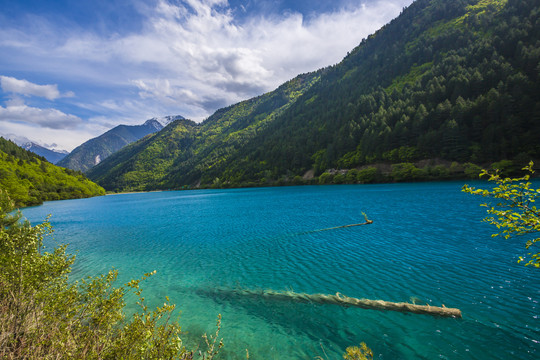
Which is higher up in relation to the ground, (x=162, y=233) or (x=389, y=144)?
(x=389, y=144)

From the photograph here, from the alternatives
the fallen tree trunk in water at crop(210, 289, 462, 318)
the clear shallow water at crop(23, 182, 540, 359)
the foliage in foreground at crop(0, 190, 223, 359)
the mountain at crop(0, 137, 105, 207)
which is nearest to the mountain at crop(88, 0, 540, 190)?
the clear shallow water at crop(23, 182, 540, 359)

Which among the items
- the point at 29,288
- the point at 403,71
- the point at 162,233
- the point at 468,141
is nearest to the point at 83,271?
the point at 162,233

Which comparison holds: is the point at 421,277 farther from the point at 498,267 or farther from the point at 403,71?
the point at 403,71

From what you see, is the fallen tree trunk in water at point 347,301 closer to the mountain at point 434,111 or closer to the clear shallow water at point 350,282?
the clear shallow water at point 350,282

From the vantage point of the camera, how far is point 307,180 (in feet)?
483

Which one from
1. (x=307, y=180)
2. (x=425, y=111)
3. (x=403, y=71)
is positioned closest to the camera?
(x=425, y=111)

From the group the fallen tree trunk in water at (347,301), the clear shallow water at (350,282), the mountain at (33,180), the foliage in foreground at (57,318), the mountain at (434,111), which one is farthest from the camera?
the mountain at (33,180)

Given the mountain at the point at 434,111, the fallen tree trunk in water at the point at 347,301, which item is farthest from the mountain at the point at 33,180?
the fallen tree trunk in water at the point at 347,301

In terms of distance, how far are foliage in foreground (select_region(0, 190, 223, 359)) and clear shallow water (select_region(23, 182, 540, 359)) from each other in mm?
6101

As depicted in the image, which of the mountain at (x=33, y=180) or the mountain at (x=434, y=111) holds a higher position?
the mountain at (x=434, y=111)

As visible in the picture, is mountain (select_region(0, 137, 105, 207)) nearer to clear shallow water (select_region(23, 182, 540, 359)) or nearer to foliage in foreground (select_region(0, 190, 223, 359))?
clear shallow water (select_region(23, 182, 540, 359))

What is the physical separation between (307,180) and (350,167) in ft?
97.2

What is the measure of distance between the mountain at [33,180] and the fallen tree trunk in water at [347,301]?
127 metres

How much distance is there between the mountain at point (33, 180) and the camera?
104350 millimetres
